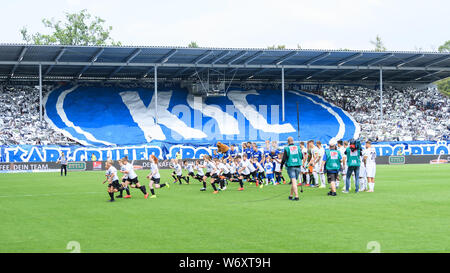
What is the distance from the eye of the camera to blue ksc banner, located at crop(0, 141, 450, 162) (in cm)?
4206

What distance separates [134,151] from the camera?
4462cm

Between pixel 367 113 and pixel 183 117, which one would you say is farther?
pixel 367 113

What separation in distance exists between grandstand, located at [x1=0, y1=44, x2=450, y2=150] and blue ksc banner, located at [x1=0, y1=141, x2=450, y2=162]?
117 inches

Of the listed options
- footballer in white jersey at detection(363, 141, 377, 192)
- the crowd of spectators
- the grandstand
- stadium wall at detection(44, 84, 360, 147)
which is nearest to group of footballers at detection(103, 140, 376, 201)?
footballer in white jersey at detection(363, 141, 377, 192)

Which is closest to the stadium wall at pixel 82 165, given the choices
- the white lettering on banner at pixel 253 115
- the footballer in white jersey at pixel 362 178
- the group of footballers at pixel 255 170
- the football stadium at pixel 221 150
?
the football stadium at pixel 221 150

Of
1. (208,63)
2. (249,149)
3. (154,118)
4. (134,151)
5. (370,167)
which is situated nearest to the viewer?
(370,167)

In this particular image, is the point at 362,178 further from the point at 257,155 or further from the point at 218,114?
the point at 218,114

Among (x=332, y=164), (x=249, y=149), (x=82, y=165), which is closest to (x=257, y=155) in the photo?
(x=249, y=149)

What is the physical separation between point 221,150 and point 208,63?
31.7 m

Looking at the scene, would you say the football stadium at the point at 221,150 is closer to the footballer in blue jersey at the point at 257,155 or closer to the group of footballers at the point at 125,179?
the group of footballers at the point at 125,179

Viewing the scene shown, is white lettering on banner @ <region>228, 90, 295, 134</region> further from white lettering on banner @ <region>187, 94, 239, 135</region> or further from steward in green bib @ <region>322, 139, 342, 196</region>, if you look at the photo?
steward in green bib @ <region>322, 139, 342, 196</region>

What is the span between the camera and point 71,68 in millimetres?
54750
